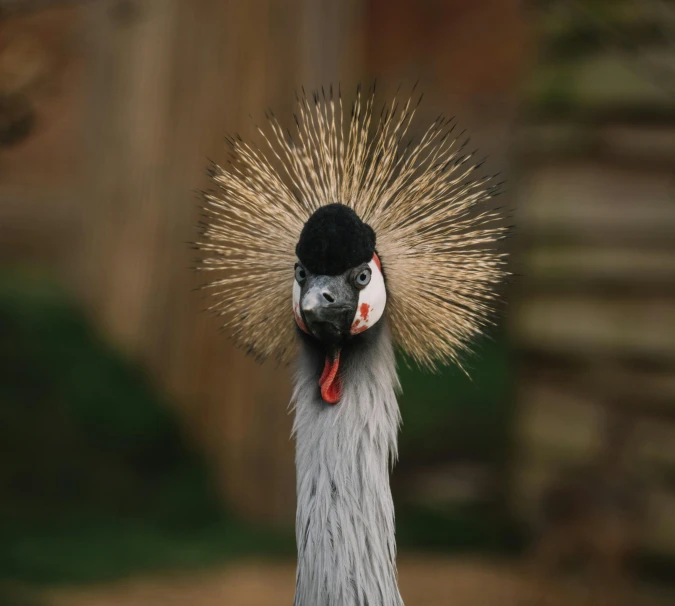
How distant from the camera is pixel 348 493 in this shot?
1.81 meters

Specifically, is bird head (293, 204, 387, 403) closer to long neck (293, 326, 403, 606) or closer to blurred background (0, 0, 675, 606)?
long neck (293, 326, 403, 606)

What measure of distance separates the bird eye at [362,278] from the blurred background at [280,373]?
5.33ft

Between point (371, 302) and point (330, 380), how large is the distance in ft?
0.54

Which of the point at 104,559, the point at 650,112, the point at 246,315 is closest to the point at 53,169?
the point at 104,559

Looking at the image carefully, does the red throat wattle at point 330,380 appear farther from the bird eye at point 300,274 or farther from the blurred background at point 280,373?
the blurred background at point 280,373

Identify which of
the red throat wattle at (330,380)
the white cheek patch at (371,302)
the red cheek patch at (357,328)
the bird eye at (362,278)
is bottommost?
the red throat wattle at (330,380)

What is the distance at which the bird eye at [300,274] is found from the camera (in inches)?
71.8

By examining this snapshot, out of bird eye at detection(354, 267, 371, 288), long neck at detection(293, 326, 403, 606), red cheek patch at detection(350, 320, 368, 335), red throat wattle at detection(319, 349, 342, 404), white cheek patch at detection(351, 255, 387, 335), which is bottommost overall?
long neck at detection(293, 326, 403, 606)

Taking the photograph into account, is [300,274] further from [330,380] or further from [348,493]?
[348,493]

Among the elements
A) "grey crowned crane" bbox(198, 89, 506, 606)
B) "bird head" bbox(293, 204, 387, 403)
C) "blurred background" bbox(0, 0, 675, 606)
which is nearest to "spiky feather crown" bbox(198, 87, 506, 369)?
"grey crowned crane" bbox(198, 89, 506, 606)

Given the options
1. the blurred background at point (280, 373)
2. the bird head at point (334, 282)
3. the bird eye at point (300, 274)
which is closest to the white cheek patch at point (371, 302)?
the bird head at point (334, 282)

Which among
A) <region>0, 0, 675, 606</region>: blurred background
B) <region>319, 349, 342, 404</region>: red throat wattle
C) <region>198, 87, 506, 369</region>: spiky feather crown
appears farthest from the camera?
<region>0, 0, 675, 606</region>: blurred background

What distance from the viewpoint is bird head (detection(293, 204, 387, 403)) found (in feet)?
5.77

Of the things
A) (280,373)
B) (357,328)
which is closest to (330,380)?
(357,328)
